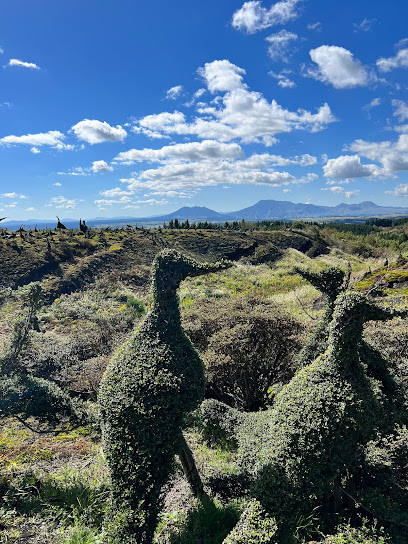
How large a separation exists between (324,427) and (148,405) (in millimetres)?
2137

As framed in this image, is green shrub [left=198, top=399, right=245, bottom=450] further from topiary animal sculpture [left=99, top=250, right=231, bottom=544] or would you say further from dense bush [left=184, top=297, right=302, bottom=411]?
topiary animal sculpture [left=99, top=250, right=231, bottom=544]

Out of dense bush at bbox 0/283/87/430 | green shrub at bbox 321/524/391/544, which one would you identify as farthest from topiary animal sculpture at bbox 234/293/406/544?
dense bush at bbox 0/283/87/430

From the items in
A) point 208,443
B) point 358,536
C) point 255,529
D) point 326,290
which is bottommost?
point 208,443

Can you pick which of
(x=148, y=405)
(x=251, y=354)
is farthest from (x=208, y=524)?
(x=251, y=354)

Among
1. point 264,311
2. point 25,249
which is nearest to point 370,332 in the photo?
point 264,311

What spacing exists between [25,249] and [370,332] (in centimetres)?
3252

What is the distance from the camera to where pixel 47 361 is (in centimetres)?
1141

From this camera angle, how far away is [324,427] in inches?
144

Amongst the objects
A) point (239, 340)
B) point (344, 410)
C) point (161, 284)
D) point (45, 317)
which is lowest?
point (45, 317)

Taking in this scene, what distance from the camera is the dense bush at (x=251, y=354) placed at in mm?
7762

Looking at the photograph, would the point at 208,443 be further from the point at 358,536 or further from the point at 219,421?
the point at 358,536

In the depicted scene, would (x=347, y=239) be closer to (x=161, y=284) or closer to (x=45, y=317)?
(x=45, y=317)

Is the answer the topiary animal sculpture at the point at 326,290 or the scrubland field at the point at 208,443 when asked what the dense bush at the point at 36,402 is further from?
the topiary animal sculpture at the point at 326,290

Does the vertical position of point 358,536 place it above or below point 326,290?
below
